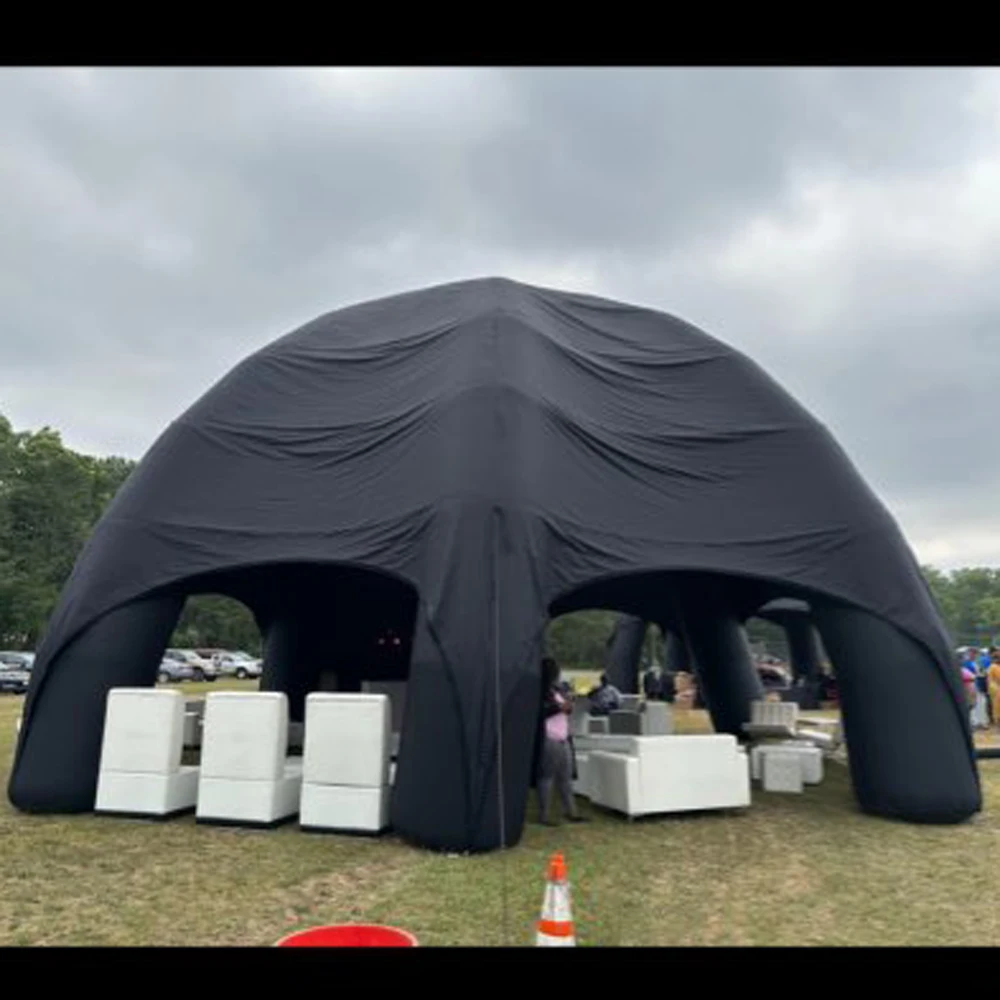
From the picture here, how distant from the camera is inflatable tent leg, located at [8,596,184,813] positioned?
29.5ft

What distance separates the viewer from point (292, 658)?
16.7 m

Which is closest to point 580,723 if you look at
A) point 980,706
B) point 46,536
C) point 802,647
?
point 980,706

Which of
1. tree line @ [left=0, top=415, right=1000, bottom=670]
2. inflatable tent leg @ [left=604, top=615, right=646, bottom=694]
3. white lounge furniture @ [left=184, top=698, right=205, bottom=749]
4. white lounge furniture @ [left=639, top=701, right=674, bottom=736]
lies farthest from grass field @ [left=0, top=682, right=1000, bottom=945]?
tree line @ [left=0, top=415, right=1000, bottom=670]

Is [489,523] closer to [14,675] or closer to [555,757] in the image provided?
[555,757]

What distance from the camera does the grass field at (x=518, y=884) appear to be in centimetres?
548

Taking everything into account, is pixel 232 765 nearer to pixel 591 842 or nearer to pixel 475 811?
pixel 475 811

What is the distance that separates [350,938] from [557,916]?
4.02ft

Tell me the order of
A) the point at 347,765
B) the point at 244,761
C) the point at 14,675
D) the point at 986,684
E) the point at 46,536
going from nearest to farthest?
the point at 347,765 → the point at 244,761 → the point at 986,684 → the point at 14,675 → the point at 46,536

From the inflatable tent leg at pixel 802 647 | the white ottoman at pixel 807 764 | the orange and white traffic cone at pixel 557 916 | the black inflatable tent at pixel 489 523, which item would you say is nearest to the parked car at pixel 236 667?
the inflatable tent leg at pixel 802 647

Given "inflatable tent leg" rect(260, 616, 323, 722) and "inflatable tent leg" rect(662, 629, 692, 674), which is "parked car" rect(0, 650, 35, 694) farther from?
"inflatable tent leg" rect(662, 629, 692, 674)

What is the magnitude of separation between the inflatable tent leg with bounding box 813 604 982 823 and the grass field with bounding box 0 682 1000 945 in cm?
34

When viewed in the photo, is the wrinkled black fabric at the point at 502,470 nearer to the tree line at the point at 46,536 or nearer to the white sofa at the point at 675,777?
the white sofa at the point at 675,777

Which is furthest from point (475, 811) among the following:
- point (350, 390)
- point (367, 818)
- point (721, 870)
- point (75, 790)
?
point (350, 390)
